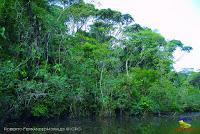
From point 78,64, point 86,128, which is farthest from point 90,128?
point 78,64

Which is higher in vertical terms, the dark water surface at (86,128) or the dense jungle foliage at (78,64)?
the dense jungle foliage at (78,64)

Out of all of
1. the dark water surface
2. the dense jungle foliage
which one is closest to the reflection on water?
the dark water surface

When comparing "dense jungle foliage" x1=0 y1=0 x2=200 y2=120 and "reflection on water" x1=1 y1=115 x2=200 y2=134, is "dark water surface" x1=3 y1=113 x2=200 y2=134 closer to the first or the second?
"reflection on water" x1=1 y1=115 x2=200 y2=134

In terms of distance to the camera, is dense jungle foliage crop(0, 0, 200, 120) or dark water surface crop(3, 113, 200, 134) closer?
dark water surface crop(3, 113, 200, 134)

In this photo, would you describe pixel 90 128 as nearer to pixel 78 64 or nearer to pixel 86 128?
pixel 86 128

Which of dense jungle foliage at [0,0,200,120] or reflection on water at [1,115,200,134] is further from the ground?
dense jungle foliage at [0,0,200,120]

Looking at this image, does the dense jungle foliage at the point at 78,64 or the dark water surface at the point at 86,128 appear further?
the dense jungle foliage at the point at 78,64

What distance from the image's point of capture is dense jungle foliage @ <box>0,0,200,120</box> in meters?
13.6

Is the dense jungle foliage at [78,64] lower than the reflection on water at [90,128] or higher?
higher

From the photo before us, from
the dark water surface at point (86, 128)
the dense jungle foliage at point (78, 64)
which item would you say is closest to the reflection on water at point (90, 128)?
the dark water surface at point (86, 128)

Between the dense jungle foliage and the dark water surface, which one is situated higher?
the dense jungle foliage

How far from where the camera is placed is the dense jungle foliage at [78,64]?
13609 mm

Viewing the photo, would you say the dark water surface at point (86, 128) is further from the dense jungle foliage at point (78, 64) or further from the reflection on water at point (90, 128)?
the dense jungle foliage at point (78, 64)

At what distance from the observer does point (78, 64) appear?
63.5 ft
